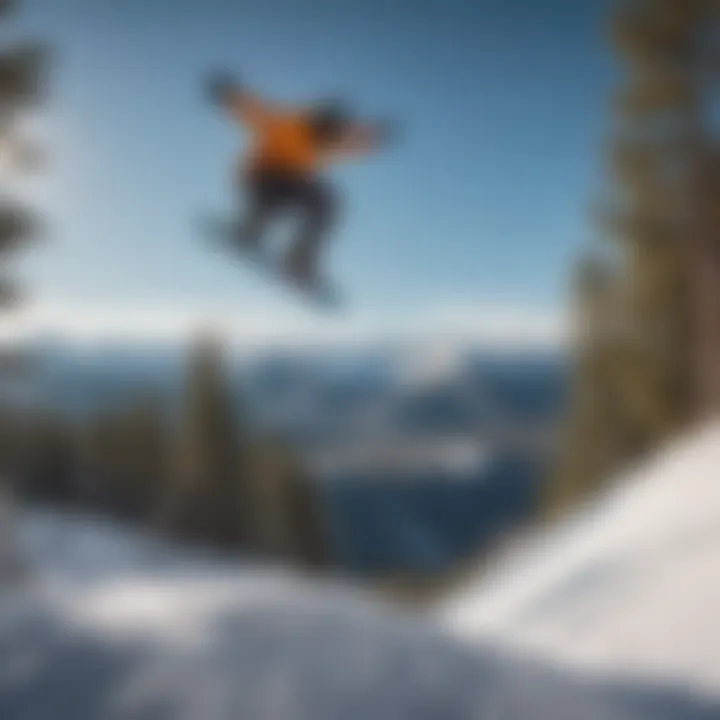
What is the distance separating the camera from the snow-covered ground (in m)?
1.04

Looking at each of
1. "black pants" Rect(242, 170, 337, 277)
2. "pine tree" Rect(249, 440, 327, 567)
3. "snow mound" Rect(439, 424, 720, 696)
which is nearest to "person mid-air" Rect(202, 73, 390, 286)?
"black pants" Rect(242, 170, 337, 277)

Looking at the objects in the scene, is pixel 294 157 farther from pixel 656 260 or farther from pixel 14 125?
pixel 656 260

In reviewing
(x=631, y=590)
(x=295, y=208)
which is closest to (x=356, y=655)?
(x=631, y=590)

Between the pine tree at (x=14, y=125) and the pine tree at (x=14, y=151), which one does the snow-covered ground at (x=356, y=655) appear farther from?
the pine tree at (x=14, y=125)

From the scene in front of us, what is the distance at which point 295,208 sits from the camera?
2.46 m

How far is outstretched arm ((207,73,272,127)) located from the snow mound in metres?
1.17

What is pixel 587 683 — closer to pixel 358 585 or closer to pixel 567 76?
pixel 358 585

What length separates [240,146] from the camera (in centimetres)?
255

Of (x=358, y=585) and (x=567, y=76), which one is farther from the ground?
(x=567, y=76)

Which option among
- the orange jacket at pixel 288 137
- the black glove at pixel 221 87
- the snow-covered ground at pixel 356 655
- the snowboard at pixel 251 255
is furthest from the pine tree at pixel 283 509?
the snow-covered ground at pixel 356 655

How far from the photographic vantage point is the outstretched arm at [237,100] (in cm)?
241

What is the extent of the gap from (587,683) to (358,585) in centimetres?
157

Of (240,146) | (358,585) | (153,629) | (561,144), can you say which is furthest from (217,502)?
(153,629)

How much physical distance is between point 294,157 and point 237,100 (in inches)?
7.3
